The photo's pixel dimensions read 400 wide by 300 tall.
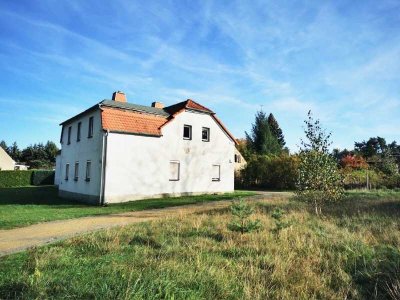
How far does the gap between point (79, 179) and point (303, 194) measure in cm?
1678

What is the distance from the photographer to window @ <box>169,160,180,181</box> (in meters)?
24.5

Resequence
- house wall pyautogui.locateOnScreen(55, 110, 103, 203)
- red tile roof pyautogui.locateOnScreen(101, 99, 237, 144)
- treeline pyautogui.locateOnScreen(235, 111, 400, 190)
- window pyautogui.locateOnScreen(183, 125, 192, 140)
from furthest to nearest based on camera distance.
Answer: treeline pyautogui.locateOnScreen(235, 111, 400, 190) < window pyautogui.locateOnScreen(183, 125, 192, 140) < house wall pyautogui.locateOnScreen(55, 110, 103, 203) < red tile roof pyautogui.locateOnScreen(101, 99, 237, 144)

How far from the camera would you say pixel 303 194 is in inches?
542

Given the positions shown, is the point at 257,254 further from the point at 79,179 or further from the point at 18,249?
the point at 79,179

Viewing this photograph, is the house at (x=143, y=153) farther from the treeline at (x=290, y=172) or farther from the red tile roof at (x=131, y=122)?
the treeline at (x=290, y=172)

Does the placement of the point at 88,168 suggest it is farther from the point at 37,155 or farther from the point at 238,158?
the point at 37,155

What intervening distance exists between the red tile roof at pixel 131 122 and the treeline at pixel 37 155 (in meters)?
61.0

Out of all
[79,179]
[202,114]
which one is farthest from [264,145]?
[79,179]

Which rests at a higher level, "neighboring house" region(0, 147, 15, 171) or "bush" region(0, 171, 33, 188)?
"neighboring house" region(0, 147, 15, 171)

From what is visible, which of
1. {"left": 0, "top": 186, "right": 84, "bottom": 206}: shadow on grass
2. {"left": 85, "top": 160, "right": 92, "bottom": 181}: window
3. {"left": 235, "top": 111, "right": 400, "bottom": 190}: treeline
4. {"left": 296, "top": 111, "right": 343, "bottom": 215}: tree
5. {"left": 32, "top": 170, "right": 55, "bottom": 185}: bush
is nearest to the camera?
{"left": 296, "top": 111, "right": 343, "bottom": 215}: tree

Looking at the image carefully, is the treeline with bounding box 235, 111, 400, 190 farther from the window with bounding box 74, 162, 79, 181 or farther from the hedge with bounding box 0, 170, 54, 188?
the hedge with bounding box 0, 170, 54, 188

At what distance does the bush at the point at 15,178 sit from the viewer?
45688 mm

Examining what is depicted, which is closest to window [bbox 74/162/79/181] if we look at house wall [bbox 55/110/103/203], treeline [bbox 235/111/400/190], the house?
the house

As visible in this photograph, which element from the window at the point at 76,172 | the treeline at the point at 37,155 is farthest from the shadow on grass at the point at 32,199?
the treeline at the point at 37,155
